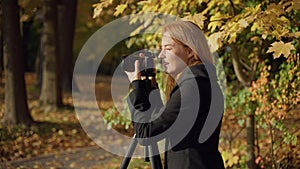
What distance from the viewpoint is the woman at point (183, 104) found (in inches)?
112

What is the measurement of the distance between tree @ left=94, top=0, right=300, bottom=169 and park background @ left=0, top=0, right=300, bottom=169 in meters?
0.01

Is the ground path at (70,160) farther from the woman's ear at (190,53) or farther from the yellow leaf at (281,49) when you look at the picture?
the woman's ear at (190,53)

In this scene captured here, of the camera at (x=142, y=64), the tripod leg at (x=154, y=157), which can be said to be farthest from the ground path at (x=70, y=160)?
the camera at (x=142, y=64)

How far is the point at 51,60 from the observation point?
1234 cm

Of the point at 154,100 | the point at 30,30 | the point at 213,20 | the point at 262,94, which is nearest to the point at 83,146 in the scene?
the point at 262,94

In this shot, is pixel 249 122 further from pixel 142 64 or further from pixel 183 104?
pixel 183 104

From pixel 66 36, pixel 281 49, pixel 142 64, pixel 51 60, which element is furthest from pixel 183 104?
pixel 66 36

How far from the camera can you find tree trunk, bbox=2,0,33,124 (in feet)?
31.0

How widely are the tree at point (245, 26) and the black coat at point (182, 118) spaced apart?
1.13 m

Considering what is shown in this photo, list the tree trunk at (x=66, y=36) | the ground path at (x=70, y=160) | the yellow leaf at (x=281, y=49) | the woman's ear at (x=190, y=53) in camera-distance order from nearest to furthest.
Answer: the woman's ear at (x=190, y=53) < the yellow leaf at (x=281, y=49) < the ground path at (x=70, y=160) < the tree trunk at (x=66, y=36)

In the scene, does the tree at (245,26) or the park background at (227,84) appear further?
the park background at (227,84)

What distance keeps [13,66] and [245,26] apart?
6533mm

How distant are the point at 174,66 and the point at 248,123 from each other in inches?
145

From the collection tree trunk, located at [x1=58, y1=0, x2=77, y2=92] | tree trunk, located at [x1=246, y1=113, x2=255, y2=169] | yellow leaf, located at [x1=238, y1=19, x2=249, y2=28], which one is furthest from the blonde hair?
tree trunk, located at [x1=58, y1=0, x2=77, y2=92]
